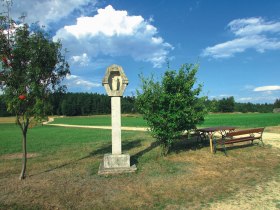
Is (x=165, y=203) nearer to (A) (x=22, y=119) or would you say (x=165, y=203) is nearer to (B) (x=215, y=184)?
(B) (x=215, y=184)

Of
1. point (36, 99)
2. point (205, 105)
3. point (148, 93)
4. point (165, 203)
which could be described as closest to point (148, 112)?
point (148, 93)

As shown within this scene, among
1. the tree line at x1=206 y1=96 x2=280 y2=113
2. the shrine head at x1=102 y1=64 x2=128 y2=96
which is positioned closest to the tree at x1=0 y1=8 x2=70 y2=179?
the shrine head at x1=102 y1=64 x2=128 y2=96

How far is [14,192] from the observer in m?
6.62

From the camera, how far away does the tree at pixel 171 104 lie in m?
10.3

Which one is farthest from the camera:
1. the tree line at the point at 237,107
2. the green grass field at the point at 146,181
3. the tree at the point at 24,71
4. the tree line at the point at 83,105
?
the tree line at the point at 237,107

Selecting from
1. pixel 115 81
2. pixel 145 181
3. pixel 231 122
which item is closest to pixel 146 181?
pixel 145 181

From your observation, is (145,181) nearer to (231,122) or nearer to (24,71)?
(24,71)

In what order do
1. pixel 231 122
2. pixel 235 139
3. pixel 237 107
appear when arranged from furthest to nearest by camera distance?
pixel 237 107, pixel 231 122, pixel 235 139

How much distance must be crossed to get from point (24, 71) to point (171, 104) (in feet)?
18.2

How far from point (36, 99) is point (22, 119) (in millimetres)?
963

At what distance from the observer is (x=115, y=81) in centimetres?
898

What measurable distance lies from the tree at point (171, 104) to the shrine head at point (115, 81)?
1.83 m

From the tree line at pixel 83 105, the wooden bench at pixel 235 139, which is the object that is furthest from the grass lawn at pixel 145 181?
the tree line at pixel 83 105

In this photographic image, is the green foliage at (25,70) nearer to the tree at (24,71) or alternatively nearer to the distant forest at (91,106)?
the tree at (24,71)
